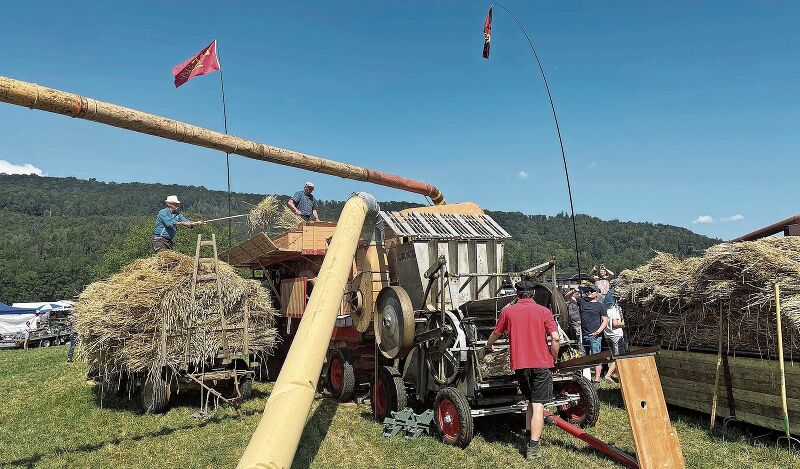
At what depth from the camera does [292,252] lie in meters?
11.2

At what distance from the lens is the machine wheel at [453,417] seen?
620cm

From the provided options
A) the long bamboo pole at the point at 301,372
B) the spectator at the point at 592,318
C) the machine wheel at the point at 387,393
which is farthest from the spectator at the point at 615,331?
the long bamboo pole at the point at 301,372

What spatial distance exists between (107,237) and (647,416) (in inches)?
5577

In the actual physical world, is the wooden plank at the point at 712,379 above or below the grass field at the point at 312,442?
above

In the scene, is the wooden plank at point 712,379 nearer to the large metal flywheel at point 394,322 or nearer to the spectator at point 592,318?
the spectator at point 592,318

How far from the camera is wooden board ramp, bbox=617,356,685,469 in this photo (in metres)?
4.81

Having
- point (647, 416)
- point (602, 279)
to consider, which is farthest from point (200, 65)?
point (647, 416)

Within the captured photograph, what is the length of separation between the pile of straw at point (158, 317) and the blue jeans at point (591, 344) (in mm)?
5705

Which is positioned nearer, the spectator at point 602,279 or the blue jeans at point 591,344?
the blue jeans at point 591,344

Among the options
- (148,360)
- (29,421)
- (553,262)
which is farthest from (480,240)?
(29,421)

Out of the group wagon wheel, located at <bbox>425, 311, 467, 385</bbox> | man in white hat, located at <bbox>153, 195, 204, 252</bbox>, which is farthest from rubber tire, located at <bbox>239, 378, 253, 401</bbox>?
wagon wheel, located at <bbox>425, 311, 467, 385</bbox>

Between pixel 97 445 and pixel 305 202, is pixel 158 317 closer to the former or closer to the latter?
pixel 97 445

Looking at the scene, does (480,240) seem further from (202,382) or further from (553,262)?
(202,382)

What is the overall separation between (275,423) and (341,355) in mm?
5952
